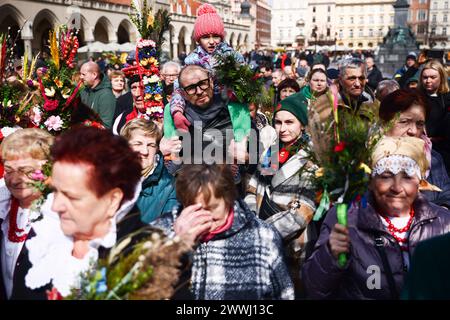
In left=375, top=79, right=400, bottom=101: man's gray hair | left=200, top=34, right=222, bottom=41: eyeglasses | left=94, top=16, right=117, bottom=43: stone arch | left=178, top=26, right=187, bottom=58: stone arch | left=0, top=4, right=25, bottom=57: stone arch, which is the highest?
left=178, top=26, right=187, bottom=58: stone arch

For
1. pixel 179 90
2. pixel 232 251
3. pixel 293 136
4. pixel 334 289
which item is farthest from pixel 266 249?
pixel 179 90

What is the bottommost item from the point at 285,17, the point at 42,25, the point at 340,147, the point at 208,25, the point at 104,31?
the point at 340,147

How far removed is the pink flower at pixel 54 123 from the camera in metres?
4.03

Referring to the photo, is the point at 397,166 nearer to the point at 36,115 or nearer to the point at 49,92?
the point at 49,92

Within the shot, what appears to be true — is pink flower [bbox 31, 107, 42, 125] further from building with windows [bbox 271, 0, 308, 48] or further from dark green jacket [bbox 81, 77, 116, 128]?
building with windows [bbox 271, 0, 308, 48]

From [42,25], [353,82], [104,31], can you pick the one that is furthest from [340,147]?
[104,31]

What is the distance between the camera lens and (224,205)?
8.54ft

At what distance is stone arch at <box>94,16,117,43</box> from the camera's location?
3945 cm

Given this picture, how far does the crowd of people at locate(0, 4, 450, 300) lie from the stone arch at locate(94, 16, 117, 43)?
3787cm

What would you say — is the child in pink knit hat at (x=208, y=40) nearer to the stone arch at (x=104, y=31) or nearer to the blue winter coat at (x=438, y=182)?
the blue winter coat at (x=438, y=182)

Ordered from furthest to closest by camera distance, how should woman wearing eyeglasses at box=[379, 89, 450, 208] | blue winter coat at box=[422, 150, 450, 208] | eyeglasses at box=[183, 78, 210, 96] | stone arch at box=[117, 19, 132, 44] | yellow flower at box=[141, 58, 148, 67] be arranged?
1. stone arch at box=[117, 19, 132, 44]
2. yellow flower at box=[141, 58, 148, 67]
3. woman wearing eyeglasses at box=[379, 89, 450, 208]
4. eyeglasses at box=[183, 78, 210, 96]
5. blue winter coat at box=[422, 150, 450, 208]

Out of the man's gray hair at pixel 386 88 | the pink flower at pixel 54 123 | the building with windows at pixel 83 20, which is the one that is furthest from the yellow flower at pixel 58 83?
the building with windows at pixel 83 20

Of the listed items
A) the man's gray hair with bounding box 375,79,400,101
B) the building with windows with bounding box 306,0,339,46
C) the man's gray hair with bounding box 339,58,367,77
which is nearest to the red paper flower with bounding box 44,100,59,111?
the man's gray hair with bounding box 339,58,367,77

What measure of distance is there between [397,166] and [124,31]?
46.7 meters
